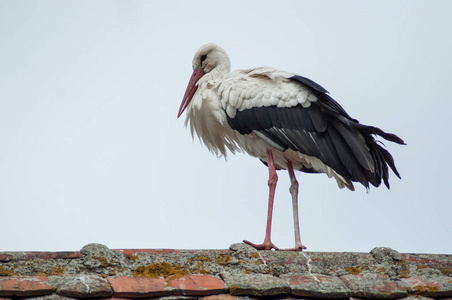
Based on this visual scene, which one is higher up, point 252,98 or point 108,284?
point 252,98

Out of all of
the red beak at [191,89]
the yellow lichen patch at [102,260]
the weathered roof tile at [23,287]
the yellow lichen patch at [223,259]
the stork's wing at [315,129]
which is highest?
the red beak at [191,89]

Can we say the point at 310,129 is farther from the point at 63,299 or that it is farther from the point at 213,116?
the point at 63,299

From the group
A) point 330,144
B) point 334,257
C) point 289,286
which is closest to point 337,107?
point 330,144

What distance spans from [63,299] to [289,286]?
1.12m

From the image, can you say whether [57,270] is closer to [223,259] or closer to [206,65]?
[223,259]

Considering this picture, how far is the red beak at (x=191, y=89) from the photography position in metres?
6.99

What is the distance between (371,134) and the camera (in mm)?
5531

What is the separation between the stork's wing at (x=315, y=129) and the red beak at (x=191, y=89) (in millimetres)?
860

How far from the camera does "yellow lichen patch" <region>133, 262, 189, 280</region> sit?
3.61 m

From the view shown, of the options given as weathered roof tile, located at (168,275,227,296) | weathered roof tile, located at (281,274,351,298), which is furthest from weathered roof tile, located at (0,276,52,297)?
weathered roof tile, located at (281,274,351,298)

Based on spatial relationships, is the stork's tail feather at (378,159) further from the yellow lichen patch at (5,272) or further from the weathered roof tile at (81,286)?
the yellow lichen patch at (5,272)

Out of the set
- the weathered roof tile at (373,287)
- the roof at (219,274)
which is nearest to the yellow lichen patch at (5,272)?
the roof at (219,274)

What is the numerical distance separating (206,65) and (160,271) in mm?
3864

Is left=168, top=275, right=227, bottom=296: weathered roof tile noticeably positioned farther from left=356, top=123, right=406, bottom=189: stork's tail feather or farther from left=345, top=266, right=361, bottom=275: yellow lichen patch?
left=356, top=123, right=406, bottom=189: stork's tail feather
